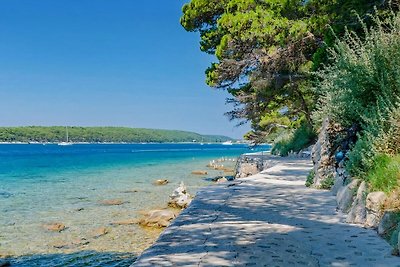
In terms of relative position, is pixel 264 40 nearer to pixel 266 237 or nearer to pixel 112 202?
pixel 112 202

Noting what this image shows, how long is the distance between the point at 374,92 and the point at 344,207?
2204 millimetres

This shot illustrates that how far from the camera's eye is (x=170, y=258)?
416 cm

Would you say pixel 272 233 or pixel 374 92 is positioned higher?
pixel 374 92

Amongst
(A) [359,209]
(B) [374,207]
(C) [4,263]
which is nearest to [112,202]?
(C) [4,263]

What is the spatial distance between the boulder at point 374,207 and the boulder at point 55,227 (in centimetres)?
990

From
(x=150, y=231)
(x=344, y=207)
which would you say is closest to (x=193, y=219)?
(x=344, y=207)

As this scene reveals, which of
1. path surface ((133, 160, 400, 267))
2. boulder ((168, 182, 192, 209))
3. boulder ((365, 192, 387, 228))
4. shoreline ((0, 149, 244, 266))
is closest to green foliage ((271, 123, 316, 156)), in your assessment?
shoreline ((0, 149, 244, 266))

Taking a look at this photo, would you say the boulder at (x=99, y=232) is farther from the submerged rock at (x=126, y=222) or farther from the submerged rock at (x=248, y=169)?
the submerged rock at (x=248, y=169)

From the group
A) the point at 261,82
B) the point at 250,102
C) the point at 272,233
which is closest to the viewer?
the point at 272,233

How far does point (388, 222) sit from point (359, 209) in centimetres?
84

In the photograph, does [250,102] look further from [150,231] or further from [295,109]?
[150,231]

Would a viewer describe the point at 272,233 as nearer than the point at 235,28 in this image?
Yes

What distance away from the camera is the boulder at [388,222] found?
15.4 ft

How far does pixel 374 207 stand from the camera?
5203 millimetres
